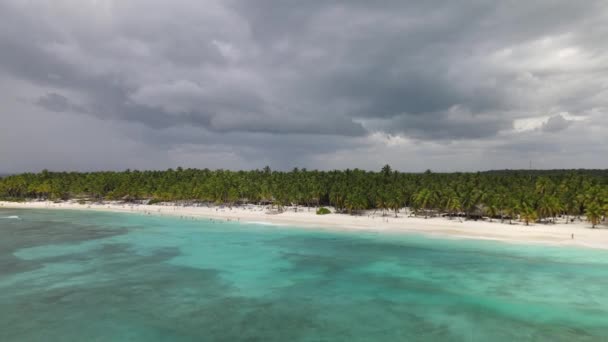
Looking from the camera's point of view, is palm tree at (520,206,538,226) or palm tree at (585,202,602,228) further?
palm tree at (520,206,538,226)

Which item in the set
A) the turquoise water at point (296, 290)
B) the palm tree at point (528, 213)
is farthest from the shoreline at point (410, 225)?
the turquoise water at point (296, 290)

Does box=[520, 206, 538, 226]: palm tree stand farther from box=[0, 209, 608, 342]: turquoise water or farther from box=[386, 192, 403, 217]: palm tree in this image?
box=[386, 192, 403, 217]: palm tree

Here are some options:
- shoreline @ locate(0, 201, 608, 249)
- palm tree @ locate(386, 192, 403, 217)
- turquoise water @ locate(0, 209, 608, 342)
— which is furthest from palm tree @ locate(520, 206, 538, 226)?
palm tree @ locate(386, 192, 403, 217)

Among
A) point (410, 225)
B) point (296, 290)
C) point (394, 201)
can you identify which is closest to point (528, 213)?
point (410, 225)

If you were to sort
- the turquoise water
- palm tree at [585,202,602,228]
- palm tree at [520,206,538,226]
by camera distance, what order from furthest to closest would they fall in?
palm tree at [520,206,538,226] < palm tree at [585,202,602,228] < the turquoise water

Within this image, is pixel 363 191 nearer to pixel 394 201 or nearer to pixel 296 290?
pixel 394 201

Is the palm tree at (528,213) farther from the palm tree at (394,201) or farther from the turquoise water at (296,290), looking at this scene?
the palm tree at (394,201)

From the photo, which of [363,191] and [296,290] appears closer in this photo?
[296,290]
